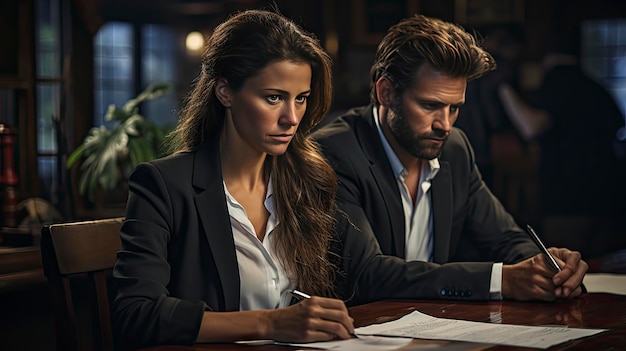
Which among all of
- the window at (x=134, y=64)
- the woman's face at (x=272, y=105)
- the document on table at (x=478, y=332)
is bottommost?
the document on table at (x=478, y=332)

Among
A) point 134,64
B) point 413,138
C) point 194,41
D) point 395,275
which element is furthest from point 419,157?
point 134,64

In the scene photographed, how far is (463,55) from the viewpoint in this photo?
2.54 m

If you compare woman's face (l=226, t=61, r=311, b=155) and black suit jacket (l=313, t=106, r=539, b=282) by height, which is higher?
woman's face (l=226, t=61, r=311, b=155)

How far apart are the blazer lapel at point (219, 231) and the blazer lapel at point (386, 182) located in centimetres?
69

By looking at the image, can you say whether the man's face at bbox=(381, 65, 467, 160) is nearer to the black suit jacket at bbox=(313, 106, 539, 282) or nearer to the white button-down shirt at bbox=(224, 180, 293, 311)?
the black suit jacket at bbox=(313, 106, 539, 282)

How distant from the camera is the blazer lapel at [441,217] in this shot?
2.59m

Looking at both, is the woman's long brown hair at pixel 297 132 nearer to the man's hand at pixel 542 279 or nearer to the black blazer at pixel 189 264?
the black blazer at pixel 189 264

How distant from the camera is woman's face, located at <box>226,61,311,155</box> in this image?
1968mm

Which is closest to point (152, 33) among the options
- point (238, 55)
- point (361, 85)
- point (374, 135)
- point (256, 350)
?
point (361, 85)

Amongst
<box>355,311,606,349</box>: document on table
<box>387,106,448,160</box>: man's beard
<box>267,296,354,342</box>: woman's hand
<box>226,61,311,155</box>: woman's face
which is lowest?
<box>355,311,606,349</box>: document on table

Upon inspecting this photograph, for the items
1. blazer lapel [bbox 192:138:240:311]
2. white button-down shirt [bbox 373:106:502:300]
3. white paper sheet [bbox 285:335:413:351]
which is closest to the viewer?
white paper sheet [bbox 285:335:413:351]

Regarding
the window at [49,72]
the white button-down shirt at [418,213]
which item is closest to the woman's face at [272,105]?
the white button-down shirt at [418,213]

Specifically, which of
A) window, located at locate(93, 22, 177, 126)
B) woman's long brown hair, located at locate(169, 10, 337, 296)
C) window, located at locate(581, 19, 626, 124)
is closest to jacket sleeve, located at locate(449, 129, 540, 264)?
woman's long brown hair, located at locate(169, 10, 337, 296)

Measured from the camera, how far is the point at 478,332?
1742mm
